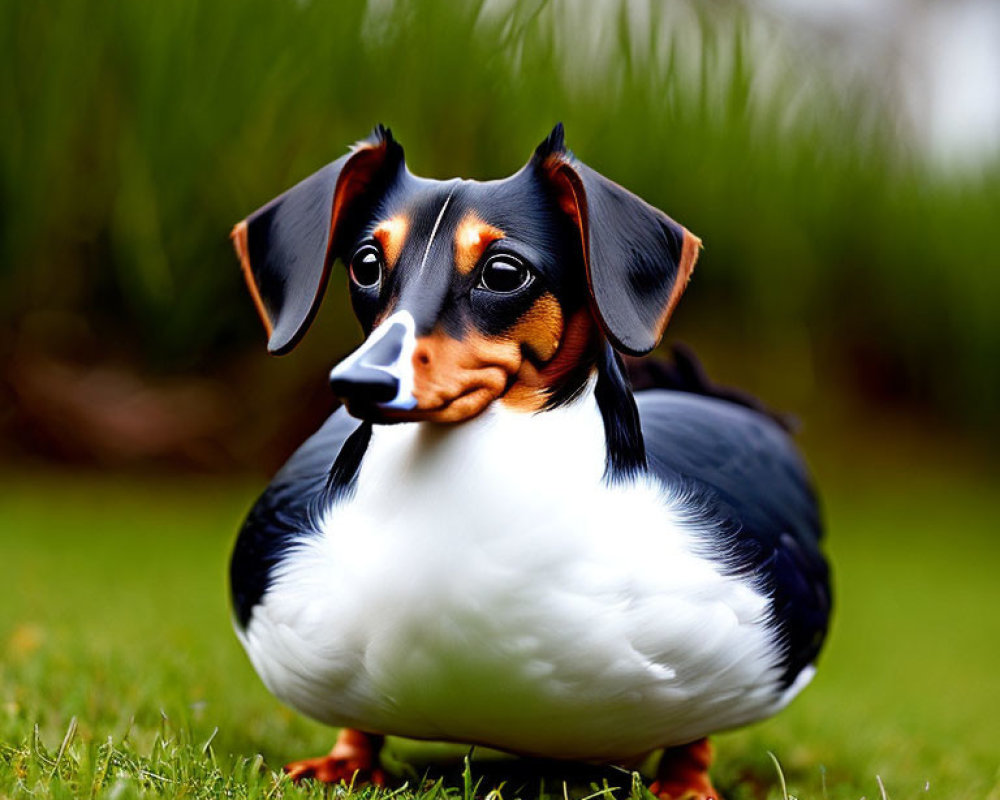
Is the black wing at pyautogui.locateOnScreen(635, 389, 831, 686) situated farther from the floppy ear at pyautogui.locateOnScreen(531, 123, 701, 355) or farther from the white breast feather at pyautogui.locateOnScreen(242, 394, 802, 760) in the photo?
the floppy ear at pyautogui.locateOnScreen(531, 123, 701, 355)

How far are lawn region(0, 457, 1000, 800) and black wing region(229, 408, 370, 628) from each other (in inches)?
7.3

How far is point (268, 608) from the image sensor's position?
4.37 feet

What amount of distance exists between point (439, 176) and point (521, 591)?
2.89 meters

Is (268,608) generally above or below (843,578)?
above

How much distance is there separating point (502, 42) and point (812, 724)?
2.36 metres

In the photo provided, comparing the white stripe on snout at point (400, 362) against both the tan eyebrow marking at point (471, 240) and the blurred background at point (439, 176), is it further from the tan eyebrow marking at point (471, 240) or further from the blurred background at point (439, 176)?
the blurred background at point (439, 176)

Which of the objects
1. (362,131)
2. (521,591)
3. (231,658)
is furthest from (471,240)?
(362,131)

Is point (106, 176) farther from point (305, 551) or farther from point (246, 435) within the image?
point (305, 551)

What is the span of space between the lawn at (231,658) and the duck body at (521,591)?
0.40 feet

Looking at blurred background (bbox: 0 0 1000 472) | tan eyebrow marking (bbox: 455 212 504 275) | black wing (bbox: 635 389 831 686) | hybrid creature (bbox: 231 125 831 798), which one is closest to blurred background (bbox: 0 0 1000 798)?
blurred background (bbox: 0 0 1000 472)

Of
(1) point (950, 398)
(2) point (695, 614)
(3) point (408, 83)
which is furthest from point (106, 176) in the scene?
(1) point (950, 398)

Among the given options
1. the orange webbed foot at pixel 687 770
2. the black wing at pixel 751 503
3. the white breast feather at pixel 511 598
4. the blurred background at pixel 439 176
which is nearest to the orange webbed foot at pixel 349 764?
the white breast feather at pixel 511 598

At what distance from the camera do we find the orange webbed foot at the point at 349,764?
4.76ft

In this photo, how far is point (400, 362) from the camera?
3.48ft
